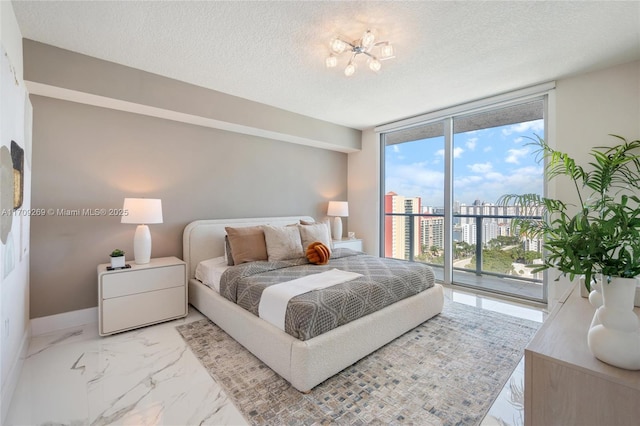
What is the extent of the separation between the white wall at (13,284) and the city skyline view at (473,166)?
176 inches

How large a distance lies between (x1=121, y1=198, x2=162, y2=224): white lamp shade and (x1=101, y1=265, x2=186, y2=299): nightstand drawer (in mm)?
484

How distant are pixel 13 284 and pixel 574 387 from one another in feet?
10.3

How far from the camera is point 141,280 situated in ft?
8.80

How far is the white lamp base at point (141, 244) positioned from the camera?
2814 millimetres

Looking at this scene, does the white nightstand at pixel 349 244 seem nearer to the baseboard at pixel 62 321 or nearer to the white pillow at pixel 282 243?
the white pillow at pixel 282 243

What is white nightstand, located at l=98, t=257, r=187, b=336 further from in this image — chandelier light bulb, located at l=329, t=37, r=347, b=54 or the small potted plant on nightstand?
chandelier light bulb, located at l=329, t=37, r=347, b=54

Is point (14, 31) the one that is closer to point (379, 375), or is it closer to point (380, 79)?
point (380, 79)

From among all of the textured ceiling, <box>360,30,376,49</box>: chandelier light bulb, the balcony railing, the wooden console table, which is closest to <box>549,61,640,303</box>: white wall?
the textured ceiling

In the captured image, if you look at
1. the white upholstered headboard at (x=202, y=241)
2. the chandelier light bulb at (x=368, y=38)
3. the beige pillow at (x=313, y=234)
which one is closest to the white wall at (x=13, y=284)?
the white upholstered headboard at (x=202, y=241)

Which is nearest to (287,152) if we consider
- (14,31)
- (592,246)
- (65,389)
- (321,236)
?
(321,236)

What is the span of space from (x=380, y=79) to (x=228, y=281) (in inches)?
102

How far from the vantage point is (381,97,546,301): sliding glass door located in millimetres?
3525

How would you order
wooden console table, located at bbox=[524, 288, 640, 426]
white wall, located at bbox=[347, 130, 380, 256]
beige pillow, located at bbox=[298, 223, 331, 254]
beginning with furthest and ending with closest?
1. white wall, located at bbox=[347, 130, 380, 256]
2. beige pillow, located at bbox=[298, 223, 331, 254]
3. wooden console table, located at bbox=[524, 288, 640, 426]

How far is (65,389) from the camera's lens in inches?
71.4
